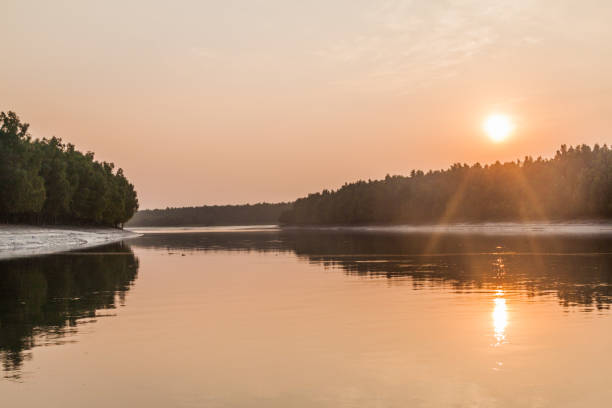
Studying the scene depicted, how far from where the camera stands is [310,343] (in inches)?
661

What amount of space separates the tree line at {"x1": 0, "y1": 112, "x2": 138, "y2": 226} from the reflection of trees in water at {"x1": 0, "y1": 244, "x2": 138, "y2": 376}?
208 feet

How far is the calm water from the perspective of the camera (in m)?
12.0

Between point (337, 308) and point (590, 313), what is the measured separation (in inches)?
348

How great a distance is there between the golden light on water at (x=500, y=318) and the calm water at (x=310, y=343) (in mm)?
65

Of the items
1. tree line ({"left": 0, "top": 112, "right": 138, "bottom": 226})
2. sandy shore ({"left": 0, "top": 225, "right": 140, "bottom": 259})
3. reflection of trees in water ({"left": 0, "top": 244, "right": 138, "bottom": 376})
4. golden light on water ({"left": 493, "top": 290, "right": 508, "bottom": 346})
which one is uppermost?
tree line ({"left": 0, "top": 112, "right": 138, "bottom": 226})

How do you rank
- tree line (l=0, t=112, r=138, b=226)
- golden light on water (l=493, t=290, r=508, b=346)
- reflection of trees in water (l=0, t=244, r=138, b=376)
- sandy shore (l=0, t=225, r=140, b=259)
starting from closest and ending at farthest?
golden light on water (l=493, t=290, r=508, b=346) < reflection of trees in water (l=0, t=244, r=138, b=376) < sandy shore (l=0, t=225, r=140, b=259) < tree line (l=0, t=112, r=138, b=226)

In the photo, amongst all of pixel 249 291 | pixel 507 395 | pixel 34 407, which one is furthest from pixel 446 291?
pixel 34 407

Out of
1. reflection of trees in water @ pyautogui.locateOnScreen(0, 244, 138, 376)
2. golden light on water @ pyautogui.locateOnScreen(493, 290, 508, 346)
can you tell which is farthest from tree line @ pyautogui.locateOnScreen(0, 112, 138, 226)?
golden light on water @ pyautogui.locateOnScreen(493, 290, 508, 346)

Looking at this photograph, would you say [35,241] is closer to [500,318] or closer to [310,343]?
[310,343]

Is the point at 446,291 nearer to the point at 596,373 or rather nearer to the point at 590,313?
the point at 590,313

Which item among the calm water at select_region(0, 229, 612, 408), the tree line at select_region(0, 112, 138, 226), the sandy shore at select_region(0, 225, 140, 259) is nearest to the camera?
the calm water at select_region(0, 229, 612, 408)

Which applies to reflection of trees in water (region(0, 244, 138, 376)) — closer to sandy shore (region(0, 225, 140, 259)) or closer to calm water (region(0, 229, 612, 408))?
calm water (region(0, 229, 612, 408))

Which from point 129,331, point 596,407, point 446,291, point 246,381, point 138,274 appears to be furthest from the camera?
point 138,274

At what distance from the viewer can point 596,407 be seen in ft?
35.8
